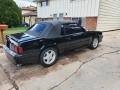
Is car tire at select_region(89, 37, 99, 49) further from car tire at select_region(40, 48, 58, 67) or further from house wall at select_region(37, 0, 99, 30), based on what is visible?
house wall at select_region(37, 0, 99, 30)

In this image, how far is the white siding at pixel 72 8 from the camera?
1254 cm

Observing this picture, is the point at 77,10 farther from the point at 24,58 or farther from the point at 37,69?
the point at 24,58

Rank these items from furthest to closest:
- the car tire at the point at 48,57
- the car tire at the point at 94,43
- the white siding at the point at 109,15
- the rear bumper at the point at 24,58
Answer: the white siding at the point at 109,15, the car tire at the point at 94,43, the car tire at the point at 48,57, the rear bumper at the point at 24,58

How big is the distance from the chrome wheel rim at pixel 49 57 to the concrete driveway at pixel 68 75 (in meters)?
0.22

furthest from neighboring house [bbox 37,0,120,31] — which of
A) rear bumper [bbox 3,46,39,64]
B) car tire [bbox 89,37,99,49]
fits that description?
rear bumper [bbox 3,46,39,64]

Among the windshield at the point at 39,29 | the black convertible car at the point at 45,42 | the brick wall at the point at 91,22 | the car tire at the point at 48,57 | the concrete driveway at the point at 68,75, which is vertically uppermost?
the brick wall at the point at 91,22

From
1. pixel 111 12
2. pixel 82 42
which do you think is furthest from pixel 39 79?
pixel 111 12

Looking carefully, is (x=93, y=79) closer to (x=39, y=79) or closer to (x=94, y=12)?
(x=39, y=79)

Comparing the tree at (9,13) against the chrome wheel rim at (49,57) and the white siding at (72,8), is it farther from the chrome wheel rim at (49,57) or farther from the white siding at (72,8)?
the chrome wheel rim at (49,57)

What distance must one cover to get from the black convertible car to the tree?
1523 cm

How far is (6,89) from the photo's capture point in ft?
11.4

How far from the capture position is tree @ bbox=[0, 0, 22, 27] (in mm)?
18828

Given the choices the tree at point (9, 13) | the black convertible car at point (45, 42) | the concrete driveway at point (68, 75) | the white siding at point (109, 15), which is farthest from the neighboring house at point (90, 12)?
the concrete driveway at point (68, 75)

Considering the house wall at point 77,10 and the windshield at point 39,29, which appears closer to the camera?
the windshield at point 39,29
